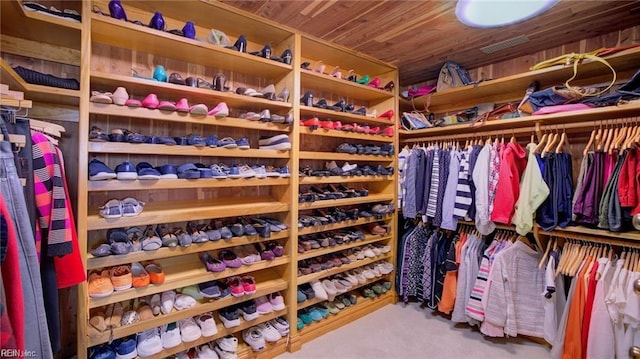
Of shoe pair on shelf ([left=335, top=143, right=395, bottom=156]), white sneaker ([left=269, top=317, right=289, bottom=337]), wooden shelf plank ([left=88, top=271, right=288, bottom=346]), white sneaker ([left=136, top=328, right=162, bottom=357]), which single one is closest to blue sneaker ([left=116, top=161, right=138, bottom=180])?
wooden shelf plank ([left=88, top=271, right=288, bottom=346])

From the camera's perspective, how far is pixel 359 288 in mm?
2768

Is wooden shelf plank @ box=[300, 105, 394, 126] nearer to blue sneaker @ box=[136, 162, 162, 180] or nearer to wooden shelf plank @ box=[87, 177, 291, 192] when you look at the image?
wooden shelf plank @ box=[87, 177, 291, 192]

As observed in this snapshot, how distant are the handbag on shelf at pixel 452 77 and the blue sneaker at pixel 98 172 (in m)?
2.64

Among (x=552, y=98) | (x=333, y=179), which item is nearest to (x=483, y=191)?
(x=552, y=98)

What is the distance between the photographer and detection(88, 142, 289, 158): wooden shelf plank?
1.41 metres

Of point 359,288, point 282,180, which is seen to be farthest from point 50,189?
point 359,288

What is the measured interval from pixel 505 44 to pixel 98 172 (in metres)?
2.87

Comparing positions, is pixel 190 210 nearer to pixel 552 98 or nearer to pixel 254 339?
pixel 254 339

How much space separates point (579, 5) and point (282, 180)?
83.5 inches

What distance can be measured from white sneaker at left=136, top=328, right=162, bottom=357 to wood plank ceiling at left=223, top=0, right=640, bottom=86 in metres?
2.01

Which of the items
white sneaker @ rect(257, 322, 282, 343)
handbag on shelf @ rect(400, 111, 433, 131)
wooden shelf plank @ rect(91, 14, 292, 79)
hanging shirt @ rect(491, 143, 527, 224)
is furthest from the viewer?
handbag on shelf @ rect(400, 111, 433, 131)

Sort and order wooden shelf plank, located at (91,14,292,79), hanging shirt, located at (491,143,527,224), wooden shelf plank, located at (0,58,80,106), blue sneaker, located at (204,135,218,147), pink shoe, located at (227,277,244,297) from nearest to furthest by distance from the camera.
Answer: wooden shelf plank, located at (0,58,80,106)
wooden shelf plank, located at (91,14,292,79)
blue sneaker, located at (204,135,218,147)
pink shoe, located at (227,277,244,297)
hanging shirt, located at (491,143,527,224)

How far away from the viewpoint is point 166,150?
156cm

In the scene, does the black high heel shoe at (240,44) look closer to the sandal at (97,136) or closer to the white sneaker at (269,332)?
the sandal at (97,136)
